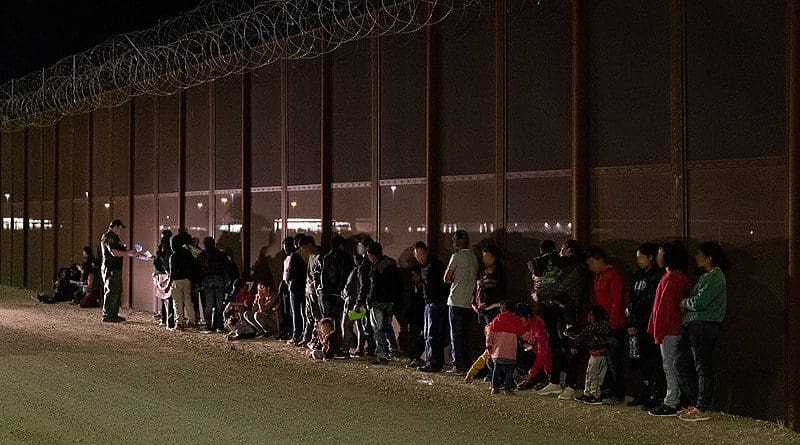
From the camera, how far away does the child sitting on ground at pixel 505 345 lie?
9.04m

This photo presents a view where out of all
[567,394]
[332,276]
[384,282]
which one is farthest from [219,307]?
[567,394]

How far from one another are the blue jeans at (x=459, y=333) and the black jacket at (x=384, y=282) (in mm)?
1075

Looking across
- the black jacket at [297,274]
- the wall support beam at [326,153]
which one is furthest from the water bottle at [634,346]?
the wall support beam at [326,153]

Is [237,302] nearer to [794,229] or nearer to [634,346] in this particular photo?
[634,346]

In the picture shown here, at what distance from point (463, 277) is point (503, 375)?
1.46 m

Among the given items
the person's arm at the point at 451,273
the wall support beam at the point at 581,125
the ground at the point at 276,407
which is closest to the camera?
the ground at the point at 276,407

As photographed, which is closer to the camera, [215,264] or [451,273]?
[451,273]

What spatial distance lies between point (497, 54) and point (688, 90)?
2721mm

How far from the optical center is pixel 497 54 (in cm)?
1075

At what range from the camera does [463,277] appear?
1026cm

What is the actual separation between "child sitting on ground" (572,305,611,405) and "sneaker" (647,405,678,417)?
658mm

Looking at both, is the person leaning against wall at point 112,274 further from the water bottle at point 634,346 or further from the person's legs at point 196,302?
the water bottle at point 634,346

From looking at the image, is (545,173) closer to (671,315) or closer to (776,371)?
(671,315)

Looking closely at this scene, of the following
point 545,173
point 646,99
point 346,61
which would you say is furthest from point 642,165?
point 346,61
